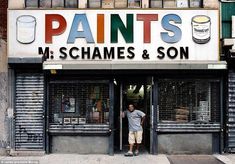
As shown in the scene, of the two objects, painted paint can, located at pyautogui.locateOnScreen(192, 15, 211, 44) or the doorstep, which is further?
painted paint can, located at pyautogui.locateOnScreen(192, 15, 211, 44)

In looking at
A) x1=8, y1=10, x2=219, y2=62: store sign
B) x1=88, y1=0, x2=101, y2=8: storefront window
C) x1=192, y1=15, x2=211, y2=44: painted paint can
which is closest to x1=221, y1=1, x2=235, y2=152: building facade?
x1=8, y1=10, x2=219, y2=62: store sign

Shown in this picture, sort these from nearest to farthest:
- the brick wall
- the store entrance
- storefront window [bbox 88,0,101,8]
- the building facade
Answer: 1. the building facade
2. the brick wall
3. storefront window [bbox 88,0,101,8]
4. the store entrance

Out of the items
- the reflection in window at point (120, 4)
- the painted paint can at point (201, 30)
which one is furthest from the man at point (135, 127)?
the reflection in window at point (120, 4)

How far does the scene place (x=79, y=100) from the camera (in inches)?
536

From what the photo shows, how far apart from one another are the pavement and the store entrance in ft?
3.66

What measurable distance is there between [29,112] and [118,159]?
3317mm

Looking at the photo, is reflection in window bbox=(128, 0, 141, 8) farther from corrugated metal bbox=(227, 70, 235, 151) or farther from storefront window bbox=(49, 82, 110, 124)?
corrugated metal bbox=(227, 70, 235, 151)

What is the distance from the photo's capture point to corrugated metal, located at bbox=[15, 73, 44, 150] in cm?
1330

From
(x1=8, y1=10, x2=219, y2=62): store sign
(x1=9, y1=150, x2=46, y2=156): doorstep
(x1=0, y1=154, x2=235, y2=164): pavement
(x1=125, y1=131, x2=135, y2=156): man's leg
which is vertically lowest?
(x1=0, y1=154, x2=235, y2=164): pavement

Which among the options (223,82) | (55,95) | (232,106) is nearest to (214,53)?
(223,82)

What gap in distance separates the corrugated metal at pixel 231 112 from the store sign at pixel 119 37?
93cm

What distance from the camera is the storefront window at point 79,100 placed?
1355 cm

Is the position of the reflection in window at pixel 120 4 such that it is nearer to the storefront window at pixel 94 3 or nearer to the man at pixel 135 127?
the storefront window at pixel 94 3

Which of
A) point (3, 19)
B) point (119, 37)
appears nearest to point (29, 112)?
point (3, 19)
